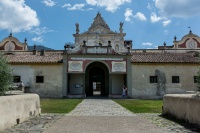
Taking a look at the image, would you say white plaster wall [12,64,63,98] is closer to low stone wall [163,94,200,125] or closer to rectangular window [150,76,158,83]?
rectangular window [150,76,158,83]

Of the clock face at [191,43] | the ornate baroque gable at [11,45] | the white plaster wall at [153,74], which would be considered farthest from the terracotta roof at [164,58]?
the ornate baroque gable at [11,45]

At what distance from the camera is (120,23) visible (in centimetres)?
5025

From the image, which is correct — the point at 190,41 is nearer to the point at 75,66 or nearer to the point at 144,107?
the point at 75,66

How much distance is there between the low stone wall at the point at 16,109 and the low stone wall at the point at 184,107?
19.1 feet

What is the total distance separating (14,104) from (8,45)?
45.2 meters

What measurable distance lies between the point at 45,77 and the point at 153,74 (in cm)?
1228

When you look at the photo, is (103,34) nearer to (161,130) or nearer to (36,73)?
(36,73)

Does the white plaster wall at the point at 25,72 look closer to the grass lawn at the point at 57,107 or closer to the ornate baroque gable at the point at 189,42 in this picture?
the grass lawn at the point at 57,107

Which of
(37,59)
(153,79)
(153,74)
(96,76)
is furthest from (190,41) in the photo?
(37,59)

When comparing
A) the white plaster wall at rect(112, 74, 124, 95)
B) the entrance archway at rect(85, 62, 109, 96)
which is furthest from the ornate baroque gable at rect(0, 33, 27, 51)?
the white plaster wall at rect(112, 74, 124, 95)

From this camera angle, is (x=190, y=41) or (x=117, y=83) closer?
(x=117, y=83)

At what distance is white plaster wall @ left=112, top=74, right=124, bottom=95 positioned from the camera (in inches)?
1248

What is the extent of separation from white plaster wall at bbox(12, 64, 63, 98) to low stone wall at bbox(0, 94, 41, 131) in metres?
17.6

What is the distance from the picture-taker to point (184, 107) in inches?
373
